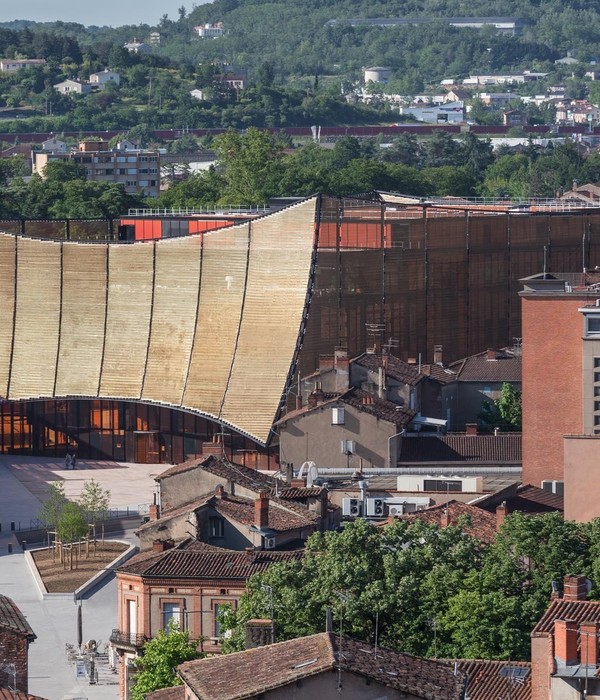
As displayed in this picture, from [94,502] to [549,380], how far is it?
11176 mm

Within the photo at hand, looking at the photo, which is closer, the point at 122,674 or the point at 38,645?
the point at 122,674

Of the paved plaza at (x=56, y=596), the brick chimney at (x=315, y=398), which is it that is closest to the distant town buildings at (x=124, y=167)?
the paved plaza at (x=56, y=596)

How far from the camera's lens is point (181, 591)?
143 feet

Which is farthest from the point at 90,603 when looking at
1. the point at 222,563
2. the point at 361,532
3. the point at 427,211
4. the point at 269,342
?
the point at 427,211

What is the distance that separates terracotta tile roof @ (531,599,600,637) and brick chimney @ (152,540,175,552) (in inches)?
617

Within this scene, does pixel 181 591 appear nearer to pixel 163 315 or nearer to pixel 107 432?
pixel 107 432

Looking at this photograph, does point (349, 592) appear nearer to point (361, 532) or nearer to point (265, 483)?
point (361, 532)

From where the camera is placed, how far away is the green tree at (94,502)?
61.9 metres

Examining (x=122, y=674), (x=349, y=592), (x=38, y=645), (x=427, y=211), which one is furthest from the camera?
→ (x=427, y=211)

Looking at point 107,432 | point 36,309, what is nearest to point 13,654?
point 107,432

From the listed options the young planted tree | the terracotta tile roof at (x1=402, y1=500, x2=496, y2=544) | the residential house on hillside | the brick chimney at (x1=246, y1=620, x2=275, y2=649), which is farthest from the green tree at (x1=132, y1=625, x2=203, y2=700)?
the young planted tree

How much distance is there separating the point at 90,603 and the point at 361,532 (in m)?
14.7

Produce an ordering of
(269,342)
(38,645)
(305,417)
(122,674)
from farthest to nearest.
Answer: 1. (269,342)
2. (305,417)
3. (38,645)
4. (122,674)

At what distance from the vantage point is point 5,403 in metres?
77.6
